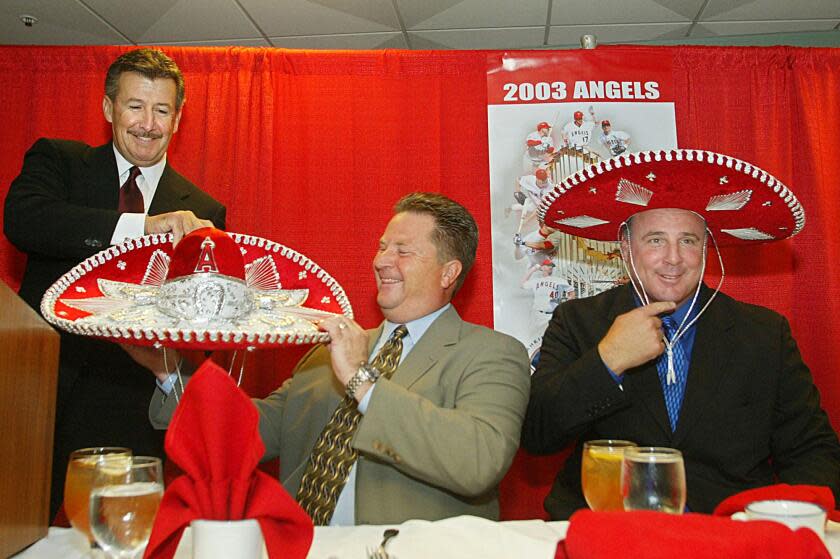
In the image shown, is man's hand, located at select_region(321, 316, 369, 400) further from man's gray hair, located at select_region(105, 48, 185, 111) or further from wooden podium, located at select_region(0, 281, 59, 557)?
man's gray hair, located at select_region(105, 48, 185, 111)

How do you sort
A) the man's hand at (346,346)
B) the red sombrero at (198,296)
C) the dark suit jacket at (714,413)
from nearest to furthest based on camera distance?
the red sombrero at (198,296) < the man's hand at (346,346) < the dark suit jacket at (714,413)

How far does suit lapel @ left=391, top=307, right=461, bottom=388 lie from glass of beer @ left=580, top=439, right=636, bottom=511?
72cm

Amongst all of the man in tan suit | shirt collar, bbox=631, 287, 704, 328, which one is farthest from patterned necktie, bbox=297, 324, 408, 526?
shirt collar, bbox=631, 287, 704, 328

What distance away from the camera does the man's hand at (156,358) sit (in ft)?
5.62

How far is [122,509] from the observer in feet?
2.86

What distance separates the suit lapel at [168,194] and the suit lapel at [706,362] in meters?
1.52

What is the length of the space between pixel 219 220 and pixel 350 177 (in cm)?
62

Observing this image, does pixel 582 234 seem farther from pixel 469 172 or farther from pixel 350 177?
pixel 350 177

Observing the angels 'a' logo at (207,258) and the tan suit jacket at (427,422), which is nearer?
the angels 'a' logo at (207,258)

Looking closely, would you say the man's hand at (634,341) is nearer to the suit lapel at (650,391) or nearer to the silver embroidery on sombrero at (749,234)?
the suit lapel at (650,391)

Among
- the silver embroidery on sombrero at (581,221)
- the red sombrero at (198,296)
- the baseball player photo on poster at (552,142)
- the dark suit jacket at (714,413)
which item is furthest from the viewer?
the baseball player photo on poster at (552,142)

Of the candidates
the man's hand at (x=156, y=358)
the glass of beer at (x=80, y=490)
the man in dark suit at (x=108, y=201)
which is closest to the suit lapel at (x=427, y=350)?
the man's hand at (x=156, y=358)

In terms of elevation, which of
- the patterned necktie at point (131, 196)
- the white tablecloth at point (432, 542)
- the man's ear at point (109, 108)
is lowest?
the white tablecloth at point (432, 542)

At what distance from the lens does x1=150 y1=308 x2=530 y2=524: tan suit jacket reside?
4.83 ft
